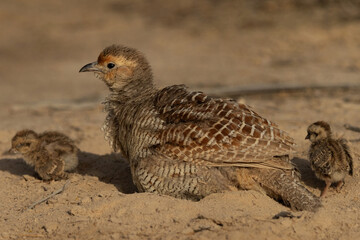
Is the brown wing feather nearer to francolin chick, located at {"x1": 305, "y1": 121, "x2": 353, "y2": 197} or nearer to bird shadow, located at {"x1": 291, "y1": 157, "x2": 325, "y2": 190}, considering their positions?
francolin chick, located at {"x1": 305, "y1": 121, "x2": 353, "y2": 197}

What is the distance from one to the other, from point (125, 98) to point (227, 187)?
204 cm

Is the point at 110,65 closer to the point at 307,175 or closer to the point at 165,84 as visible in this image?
the point at 307,175

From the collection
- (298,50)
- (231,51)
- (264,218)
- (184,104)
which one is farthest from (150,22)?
(264,218)

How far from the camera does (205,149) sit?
6.04m

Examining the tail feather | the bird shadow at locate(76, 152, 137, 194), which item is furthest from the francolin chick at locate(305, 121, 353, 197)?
the bird shadow at locate(76, 152, 137, 194)

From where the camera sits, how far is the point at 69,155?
7754 millimetres

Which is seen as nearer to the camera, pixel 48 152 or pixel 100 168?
pixel 48 152

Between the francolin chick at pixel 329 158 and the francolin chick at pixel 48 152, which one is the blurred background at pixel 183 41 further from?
the francolin chick at pixel 329 158

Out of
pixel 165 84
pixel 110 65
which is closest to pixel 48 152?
pixel 110 65

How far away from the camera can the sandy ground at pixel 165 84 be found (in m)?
5.68

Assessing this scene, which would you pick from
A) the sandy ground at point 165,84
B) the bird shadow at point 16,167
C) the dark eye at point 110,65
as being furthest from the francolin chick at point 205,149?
the bird shadow at point 16,167

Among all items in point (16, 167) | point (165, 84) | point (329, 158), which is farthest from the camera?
point (165, 84)

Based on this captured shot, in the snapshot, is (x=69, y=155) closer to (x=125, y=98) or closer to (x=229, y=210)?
(x=125, y=98)

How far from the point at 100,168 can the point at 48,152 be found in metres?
0.89
